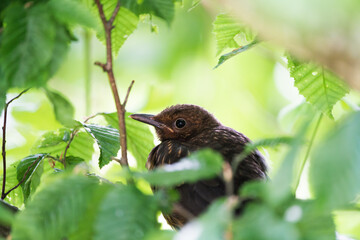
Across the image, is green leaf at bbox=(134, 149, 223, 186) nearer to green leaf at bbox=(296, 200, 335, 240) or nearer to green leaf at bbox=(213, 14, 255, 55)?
green leaf at bbox=(296, 200, 335, 240)

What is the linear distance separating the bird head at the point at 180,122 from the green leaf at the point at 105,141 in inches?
37.4

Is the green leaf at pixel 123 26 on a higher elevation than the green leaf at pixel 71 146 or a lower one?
higher

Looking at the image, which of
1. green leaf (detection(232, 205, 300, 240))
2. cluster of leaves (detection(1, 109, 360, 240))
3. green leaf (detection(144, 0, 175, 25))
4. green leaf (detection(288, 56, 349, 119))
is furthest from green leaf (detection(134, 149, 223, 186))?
green leaf (detection(288, 56, 349, 119))

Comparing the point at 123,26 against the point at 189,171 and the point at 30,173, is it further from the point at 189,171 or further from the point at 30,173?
the point at 189,171

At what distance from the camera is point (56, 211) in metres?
1.19

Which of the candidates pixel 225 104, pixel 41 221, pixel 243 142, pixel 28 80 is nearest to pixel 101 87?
pixel 225 104

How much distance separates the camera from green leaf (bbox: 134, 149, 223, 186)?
1109mm

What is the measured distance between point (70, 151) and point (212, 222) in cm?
150

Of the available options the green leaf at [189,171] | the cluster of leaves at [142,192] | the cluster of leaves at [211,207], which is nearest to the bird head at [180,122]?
the cluster of leaves at [142,192]

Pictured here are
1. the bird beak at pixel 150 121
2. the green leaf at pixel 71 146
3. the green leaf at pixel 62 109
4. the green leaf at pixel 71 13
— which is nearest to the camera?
the green leaf at pixel 71 13

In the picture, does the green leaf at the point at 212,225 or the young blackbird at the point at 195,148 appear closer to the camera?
the green leaf at the point at 212,225

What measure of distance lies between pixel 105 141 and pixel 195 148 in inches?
21.8

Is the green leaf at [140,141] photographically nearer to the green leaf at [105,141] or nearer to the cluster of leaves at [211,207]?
the green leaf at [105,141]

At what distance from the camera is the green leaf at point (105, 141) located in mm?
2033
